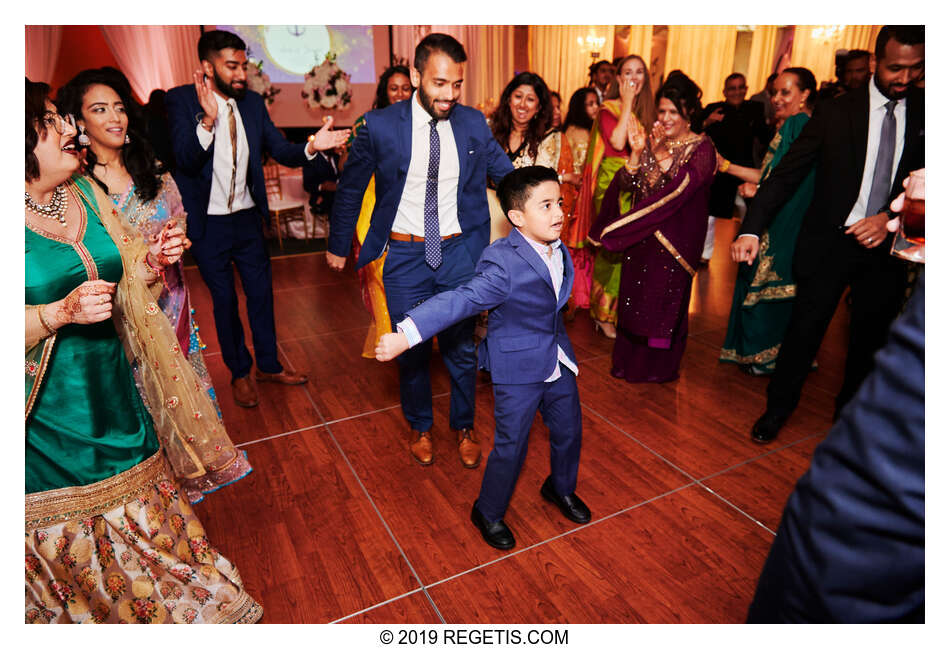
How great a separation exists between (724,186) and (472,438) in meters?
4.35

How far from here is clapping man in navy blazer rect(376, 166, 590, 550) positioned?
160 cm

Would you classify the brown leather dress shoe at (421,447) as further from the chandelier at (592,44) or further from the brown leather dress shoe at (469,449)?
the chandelier at (592,44)

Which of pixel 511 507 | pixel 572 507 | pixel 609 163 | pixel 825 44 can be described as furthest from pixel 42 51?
pixel 825 44

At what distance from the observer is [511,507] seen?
2049 millimetres

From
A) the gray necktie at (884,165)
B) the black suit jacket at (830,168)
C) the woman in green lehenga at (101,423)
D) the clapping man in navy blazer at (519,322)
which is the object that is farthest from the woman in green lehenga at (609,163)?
the woman in green lehenga at (101,423)

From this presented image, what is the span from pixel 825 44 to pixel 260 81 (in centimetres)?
828

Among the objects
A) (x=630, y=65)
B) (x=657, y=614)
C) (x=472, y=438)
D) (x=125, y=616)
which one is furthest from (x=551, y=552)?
(x=630, y=65)

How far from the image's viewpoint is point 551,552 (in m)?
1.83

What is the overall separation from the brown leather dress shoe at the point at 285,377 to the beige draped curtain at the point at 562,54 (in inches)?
327

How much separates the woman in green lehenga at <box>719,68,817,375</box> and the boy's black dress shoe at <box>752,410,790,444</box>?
26.8 inches

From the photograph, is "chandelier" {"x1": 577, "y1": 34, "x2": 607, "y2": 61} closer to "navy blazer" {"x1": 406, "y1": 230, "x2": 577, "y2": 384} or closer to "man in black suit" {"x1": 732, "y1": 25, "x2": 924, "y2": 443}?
"man in black suit" {"x1": 732, "y1": 25, "x2": 924, "y2": 443}

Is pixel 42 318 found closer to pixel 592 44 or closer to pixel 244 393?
pixel 244 393

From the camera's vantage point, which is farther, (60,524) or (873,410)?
(60,524)
